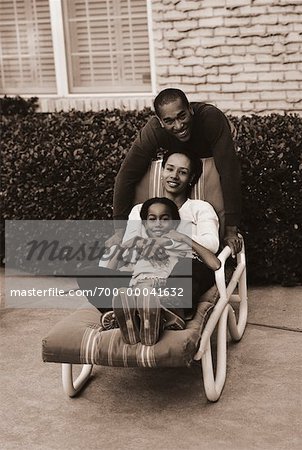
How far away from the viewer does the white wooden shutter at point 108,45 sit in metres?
8.23

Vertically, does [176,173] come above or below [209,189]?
above

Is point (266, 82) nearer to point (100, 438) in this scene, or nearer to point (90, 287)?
point (90, 287)

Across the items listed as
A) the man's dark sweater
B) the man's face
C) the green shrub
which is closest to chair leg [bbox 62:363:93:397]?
the man's dark sweater

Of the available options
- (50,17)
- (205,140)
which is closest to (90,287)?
(205,140)

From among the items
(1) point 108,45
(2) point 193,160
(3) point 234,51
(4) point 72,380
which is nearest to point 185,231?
(2) point 193,160

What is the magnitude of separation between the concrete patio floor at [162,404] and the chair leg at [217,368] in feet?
Result: 0.23

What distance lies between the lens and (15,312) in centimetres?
607

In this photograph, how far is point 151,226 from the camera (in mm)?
4703

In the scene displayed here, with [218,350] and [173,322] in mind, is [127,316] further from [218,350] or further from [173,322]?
[218,350]

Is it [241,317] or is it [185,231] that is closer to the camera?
[185,231]

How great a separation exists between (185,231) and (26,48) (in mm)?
4715

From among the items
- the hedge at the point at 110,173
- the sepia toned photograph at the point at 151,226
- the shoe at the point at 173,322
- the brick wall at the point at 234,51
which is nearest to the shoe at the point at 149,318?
the sepia toned photograph at the point at 151,226

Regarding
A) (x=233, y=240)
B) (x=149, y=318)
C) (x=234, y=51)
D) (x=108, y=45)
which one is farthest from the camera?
(x=108, y=45)

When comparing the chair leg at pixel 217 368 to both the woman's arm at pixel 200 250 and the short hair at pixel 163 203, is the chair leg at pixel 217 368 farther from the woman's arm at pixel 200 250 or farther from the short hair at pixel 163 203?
the short hair at pixel 163 203
